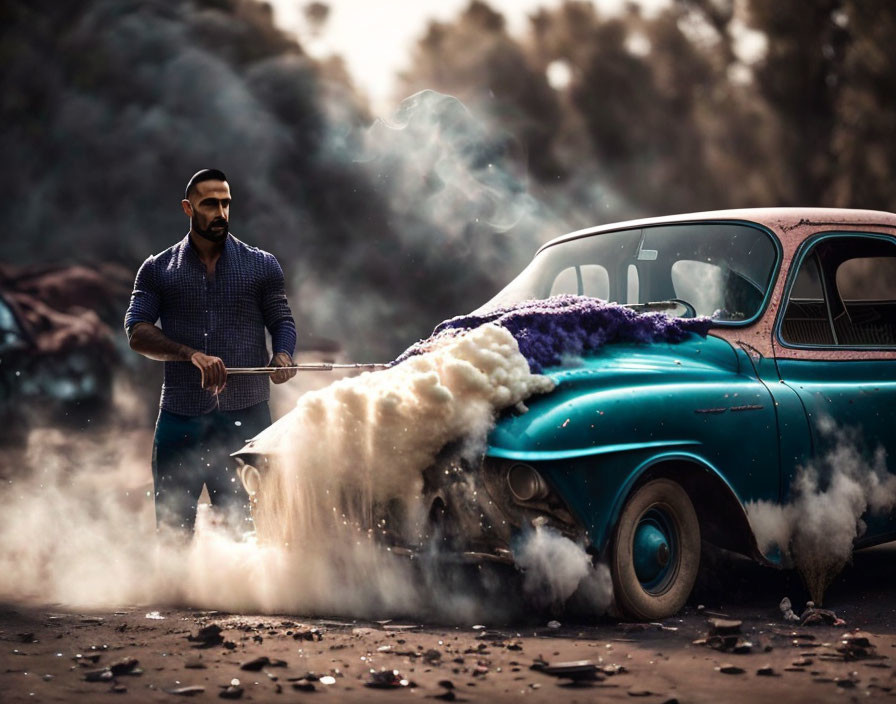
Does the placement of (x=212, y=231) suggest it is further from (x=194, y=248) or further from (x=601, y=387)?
(x=601, y=387)

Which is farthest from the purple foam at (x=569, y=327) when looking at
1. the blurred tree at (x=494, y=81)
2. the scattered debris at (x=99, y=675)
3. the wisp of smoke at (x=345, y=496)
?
the blurred tree at (x=494, y=81)

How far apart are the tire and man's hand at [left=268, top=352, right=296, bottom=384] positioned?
1.95m

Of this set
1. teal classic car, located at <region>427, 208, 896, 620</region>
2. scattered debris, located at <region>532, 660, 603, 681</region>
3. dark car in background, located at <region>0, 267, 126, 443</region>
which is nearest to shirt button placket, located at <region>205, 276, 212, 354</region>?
teal classic car, located at <region>427, 208, 896, 620</region>

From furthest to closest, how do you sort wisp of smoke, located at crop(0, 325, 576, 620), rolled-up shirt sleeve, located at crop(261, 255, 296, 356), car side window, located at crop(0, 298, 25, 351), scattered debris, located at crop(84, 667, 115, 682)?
car side window, located at crop(0, 298, 25, 351), rolled-up shirt sleeve, located at crop(261, 255, 296, 356), wisp of smoke, located at crop(0, 325, 576, 620), scattered debris, located at crop(84, 667, 115, 682)

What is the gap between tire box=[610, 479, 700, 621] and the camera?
5.02m

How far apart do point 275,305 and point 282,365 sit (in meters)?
0.52

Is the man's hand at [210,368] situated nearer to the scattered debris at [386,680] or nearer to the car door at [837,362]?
the scattered debris at [386,680]

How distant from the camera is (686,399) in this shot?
5363mm

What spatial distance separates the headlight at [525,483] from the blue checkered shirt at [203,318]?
6.60ft

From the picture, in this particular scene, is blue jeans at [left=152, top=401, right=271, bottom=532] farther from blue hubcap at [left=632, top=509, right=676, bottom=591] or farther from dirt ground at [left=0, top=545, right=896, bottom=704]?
blue hubcap at [left=632, top=509, right=676, bottom=591]

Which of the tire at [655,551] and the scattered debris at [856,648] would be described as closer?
the scattered debris at [856,648]

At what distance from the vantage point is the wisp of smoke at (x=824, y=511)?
5.64 metres

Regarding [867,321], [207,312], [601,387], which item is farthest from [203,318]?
[867,321]

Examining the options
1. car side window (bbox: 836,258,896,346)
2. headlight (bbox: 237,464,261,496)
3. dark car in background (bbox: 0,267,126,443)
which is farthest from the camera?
dark car in background (bbox: 0,267,126,443)
